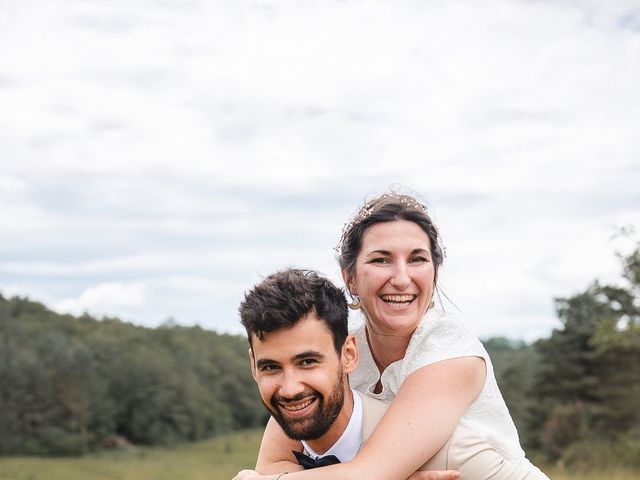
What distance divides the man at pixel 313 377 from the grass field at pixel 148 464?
195ft

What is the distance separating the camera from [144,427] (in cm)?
9812

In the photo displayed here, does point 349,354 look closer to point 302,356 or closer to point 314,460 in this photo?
point 302,356

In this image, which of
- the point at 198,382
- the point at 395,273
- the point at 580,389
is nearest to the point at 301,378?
the point at 395,273

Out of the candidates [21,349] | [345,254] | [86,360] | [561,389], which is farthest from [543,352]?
[21,349]

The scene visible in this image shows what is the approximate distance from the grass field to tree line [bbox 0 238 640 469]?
187 inches

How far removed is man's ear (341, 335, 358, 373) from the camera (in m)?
3.92

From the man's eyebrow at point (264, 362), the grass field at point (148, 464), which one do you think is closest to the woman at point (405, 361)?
the man's eyebrow at point (264, 362)

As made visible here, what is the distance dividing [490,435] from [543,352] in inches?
1694

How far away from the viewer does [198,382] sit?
106m

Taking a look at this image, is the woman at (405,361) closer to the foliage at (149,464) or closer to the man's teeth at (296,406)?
the man's teeth at (296,406)

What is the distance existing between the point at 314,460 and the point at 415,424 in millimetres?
500

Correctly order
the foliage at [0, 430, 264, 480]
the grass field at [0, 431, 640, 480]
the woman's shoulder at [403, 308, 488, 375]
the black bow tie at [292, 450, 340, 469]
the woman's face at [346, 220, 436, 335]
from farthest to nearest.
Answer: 1. the foliage at [0, 430, 264, 480]
2. the grass field at [0, 431, 640, 480]
3. the woman's face at [346, 220, 436, 335]
4. the woman's shoulder at [403, 308, 488, 375]
5. the black bow tie at [292, 450, 340, 469]

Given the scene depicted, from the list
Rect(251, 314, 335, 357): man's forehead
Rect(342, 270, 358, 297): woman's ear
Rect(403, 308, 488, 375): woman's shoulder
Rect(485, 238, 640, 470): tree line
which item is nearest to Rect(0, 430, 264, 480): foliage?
Rect(485, 238, 640, 470): tree line

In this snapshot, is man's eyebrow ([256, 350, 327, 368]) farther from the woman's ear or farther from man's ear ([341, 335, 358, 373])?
the woman's ear
